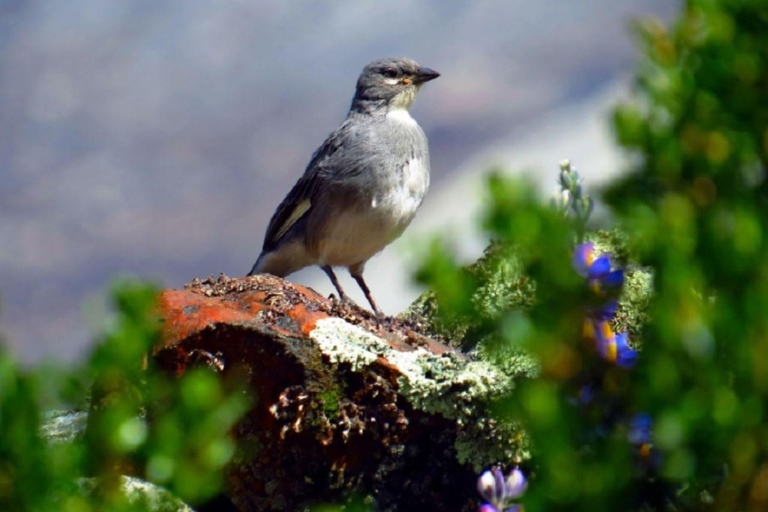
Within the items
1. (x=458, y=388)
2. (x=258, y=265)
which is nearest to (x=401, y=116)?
(x=258, y=265)

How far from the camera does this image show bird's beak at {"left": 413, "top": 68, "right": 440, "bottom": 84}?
823 centimetres

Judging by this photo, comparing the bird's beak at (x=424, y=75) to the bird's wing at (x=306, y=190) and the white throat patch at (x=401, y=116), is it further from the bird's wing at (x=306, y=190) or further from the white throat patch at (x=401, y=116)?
the bird's wing at (x=306, y=190)

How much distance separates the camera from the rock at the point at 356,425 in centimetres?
362

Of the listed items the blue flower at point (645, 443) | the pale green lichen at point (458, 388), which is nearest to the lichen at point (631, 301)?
the pale green lichen at point (458, 388)

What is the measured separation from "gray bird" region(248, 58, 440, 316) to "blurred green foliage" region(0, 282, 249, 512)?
545cm

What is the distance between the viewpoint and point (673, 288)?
5.21 feet

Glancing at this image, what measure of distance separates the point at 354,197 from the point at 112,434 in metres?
5.56

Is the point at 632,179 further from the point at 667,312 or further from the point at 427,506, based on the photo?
the point at 427,506

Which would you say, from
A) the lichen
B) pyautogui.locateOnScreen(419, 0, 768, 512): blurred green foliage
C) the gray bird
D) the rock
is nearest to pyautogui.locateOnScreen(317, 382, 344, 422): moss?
the rock

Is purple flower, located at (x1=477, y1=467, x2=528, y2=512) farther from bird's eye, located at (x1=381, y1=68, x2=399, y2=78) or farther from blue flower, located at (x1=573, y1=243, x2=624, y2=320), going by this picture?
bird's eye, located at (x1=381, y1=68, x2=399, y2=78)

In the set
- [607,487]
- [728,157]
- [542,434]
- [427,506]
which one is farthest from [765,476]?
[427,506]

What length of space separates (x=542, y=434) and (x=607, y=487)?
125 mm

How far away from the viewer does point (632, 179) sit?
73.7 inches

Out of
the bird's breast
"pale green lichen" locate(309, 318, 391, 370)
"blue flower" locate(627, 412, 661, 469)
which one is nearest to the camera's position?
"blue flower" locate(627, 412, 661, 469)
